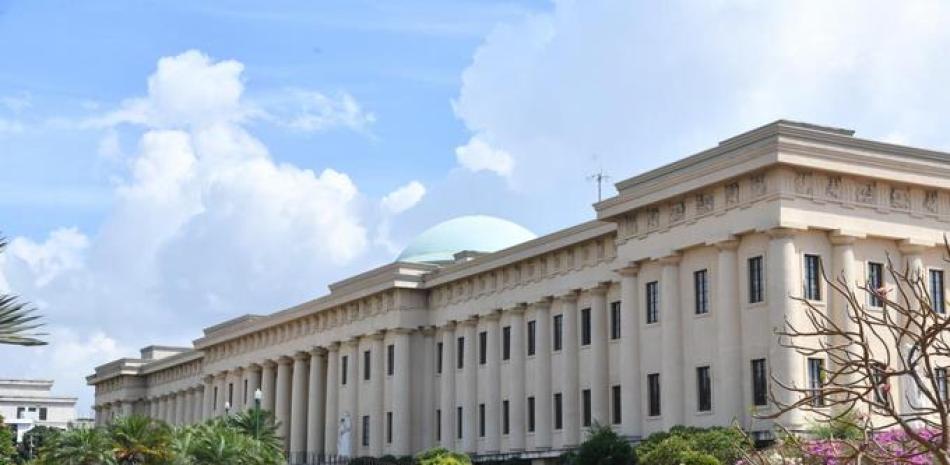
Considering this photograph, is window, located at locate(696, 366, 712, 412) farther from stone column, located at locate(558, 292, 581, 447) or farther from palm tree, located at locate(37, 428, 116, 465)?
palm tree, located at locate(37, 428, 116, 465)

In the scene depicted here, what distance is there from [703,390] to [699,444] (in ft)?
12.2

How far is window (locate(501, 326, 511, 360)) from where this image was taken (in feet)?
184

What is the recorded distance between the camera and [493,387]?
184 feet

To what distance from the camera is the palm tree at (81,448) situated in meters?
46.1

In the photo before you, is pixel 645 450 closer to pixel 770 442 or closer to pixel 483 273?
pixel 770 442

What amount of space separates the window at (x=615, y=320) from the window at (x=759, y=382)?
9159mm

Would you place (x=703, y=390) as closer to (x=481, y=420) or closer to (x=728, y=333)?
(x=728, y=333)

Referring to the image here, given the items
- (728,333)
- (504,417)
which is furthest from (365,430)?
(728,333)

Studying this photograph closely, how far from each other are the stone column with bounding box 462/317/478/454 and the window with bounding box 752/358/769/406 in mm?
19103

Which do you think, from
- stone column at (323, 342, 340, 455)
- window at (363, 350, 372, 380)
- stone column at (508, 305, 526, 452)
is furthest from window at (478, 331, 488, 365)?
stone column at (323, 342, 340, 455)

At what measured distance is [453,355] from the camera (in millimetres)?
59844

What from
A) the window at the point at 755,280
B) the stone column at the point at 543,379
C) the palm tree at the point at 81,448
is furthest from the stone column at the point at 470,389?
the window at the point at 755,280

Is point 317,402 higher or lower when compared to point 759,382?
higher

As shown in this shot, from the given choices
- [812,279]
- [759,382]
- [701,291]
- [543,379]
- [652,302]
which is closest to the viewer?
[759,382]
